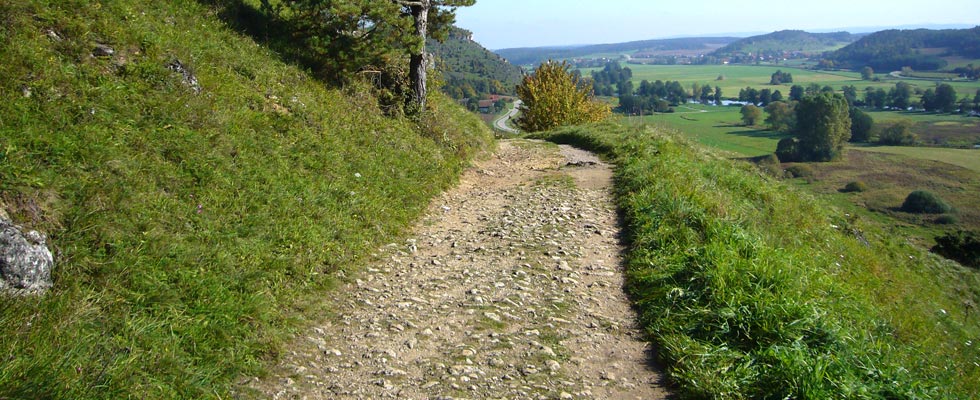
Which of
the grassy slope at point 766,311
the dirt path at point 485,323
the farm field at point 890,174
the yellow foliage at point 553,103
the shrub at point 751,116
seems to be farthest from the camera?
the shrub at point 751,116

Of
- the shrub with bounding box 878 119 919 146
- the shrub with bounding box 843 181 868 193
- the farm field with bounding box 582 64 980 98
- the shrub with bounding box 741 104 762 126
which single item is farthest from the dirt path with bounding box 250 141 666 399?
the farm field with bounding box 582 64 980 98

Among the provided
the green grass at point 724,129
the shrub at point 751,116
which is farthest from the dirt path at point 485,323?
Answer: the shrub at point 751,116

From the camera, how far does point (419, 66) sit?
12.8 metres

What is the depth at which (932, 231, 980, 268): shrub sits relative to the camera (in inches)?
770

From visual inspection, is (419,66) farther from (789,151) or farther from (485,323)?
(789,151)

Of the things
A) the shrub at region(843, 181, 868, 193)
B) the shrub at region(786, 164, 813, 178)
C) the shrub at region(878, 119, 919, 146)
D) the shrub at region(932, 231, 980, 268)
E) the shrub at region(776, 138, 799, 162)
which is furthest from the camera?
the shrub at region(878, 119, 919, 146)

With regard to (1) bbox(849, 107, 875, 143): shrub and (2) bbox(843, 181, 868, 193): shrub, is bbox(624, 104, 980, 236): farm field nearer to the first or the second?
(2) bbox(843, 181, 868, 193): shrub

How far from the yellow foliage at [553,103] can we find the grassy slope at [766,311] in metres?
19.1

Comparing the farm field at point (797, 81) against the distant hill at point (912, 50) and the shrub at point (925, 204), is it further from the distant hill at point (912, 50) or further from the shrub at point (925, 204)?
the shrub at point (925, 204)

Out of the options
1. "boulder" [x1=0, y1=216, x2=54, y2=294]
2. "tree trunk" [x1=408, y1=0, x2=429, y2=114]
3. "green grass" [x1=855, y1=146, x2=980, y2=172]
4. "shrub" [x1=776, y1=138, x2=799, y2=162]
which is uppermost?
"tree trunk" [x1=408, y1=0, x2=429, y2=114]

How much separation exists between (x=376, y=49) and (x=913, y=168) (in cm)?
3621

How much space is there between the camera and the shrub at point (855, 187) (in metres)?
30.9

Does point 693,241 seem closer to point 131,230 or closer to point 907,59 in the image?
point 131,230

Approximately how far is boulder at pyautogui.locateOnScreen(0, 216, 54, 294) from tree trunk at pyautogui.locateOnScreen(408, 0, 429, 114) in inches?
346
